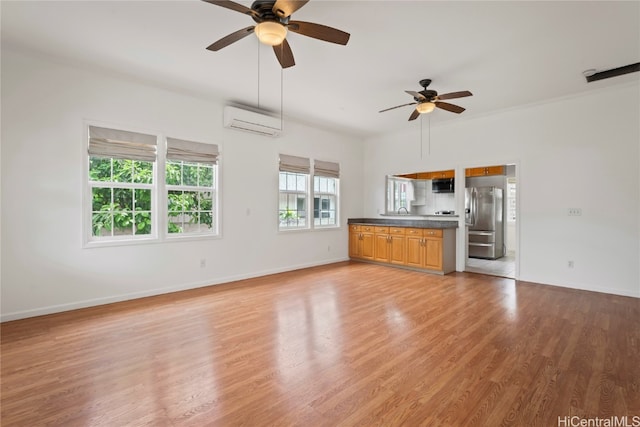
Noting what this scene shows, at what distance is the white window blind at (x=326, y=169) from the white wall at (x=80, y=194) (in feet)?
3.88

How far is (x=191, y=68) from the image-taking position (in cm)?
374

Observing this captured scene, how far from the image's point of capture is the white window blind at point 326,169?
20.9 ft

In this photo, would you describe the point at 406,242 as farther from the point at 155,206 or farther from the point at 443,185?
the point at 155,206

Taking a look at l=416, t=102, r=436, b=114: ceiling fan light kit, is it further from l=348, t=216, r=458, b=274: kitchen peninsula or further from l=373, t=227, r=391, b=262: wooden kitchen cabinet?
l=373, t=227, r=391, b=262: wooden kitchen cabinet

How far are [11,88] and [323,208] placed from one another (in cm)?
493

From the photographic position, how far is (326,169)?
21.6ft

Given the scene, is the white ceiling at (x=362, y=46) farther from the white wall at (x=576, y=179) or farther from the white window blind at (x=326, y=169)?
the white window blind at (x=326, y=169)

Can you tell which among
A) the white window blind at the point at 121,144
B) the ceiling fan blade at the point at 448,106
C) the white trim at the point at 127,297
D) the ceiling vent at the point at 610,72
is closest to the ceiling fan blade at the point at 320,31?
the ceiling fan blade at the point at 448,106

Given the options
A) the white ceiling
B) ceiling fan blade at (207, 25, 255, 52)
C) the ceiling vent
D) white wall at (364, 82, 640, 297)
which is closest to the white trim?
the white ceiling

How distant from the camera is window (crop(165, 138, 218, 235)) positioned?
178 inches

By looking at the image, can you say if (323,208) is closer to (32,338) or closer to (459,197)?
(459,197)

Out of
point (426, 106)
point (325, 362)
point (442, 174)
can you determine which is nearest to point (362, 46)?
point (426, 106)

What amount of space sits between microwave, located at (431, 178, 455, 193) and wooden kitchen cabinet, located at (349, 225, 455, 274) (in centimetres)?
122

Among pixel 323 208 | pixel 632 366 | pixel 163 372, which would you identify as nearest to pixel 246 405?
pixel 163 372
